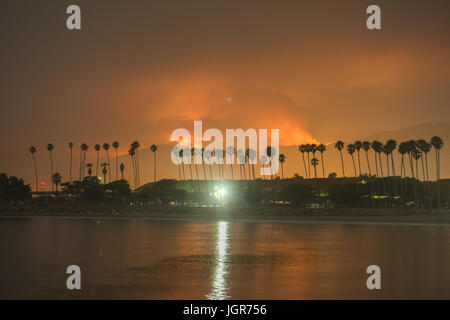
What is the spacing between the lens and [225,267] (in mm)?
27625

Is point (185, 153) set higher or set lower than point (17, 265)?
higher

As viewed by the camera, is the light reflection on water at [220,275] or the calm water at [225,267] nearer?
the light reflection on water at [220,275]

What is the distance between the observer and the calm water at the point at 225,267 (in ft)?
68.0

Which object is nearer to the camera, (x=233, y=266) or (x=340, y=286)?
(x=340, y=286)

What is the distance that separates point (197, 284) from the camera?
22.3 metres

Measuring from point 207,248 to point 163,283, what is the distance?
14.4m

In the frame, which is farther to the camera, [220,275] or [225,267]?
[225,267]

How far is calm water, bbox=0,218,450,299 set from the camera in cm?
2072

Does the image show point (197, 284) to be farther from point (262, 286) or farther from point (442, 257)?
point (442, 257)

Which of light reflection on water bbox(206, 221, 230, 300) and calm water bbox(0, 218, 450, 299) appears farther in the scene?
calm water bbox(0, 218, 450, 299)
